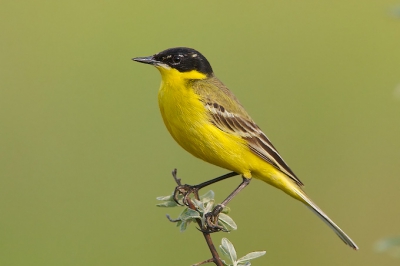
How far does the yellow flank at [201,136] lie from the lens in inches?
190

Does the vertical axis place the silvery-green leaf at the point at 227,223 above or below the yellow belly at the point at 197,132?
below

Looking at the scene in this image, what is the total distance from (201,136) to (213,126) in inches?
7.3

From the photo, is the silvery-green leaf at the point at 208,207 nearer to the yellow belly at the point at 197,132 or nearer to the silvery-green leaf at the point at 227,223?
the silvery-green leaf at the point at 227,223

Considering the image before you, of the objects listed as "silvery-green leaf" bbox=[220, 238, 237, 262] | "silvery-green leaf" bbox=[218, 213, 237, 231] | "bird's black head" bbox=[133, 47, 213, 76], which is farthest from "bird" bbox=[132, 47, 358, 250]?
"silvery-green leaf" bbox=[220, 238, 237, 262]

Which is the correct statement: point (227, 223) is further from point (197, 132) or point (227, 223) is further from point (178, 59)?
point (178, 59)

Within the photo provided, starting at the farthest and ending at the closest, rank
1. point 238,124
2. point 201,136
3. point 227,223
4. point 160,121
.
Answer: point 160,121, point 238,124, point 201,136, point 227,223

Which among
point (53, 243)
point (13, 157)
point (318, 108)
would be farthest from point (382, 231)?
point (13, 157)

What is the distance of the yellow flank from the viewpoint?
4832 millimetres

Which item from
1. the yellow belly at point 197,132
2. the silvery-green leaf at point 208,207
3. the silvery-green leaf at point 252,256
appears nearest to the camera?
the silvery-green leaf at point 252,256

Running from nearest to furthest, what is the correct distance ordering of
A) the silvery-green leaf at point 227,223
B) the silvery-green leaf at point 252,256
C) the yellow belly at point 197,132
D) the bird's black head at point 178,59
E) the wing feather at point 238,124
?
1. the silvery-green leaf at point 252,256
2. the silvery-green leaf at point 227,223
3. the yellow belly at point 197,132
4. the wing feather at point 238,124
5. the bird's black head at point 178,59

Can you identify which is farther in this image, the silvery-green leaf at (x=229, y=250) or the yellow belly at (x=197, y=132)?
the yellow belly at (x=197, y=132)

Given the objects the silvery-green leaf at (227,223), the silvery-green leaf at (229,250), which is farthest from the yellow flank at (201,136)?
the silvery-green leaf at (229,250)

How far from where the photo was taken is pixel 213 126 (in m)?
4.97

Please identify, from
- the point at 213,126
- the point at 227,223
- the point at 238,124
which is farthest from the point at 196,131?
the point at 227,223
